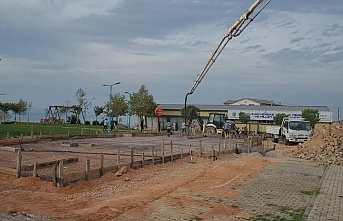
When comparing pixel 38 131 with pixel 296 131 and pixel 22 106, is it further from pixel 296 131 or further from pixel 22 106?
pixel 22 106

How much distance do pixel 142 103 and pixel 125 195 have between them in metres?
49.5

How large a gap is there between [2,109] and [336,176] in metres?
60.8

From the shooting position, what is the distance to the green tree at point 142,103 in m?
59.2

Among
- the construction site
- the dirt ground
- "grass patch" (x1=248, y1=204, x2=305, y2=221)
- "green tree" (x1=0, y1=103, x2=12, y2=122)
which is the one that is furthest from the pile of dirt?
"green tree" (x1=0, y1=103, x2=12, y2=122)

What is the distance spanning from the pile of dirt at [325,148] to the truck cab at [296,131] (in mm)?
4659

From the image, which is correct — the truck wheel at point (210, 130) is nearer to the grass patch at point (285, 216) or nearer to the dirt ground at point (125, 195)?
the dirt ground at point (125, 195)

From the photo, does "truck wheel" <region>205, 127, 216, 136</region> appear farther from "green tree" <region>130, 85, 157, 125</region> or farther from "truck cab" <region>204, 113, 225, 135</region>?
"green tree" <region>130, 85, 157, 125</region>

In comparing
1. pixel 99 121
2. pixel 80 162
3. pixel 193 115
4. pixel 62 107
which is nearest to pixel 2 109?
pixel 62 107

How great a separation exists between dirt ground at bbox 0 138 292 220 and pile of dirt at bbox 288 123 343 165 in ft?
22.3

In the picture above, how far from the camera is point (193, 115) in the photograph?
44.3 meters

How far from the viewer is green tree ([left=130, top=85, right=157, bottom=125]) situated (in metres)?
59.2

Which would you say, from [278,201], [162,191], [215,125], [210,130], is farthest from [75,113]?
[278,201]

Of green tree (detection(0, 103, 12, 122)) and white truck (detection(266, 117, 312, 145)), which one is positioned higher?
green tree (detection(0, 103, 12, 122))

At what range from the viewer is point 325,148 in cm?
2106
